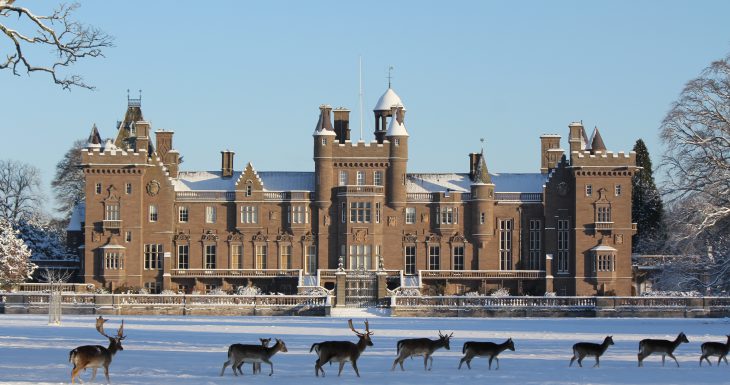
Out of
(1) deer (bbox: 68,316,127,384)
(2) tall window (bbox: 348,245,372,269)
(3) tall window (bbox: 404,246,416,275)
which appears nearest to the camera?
(1) deer (bbox: 68,316,127,384)

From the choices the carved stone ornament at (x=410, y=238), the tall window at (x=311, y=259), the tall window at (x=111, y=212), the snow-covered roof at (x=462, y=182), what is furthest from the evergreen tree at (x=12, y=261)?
the snow-covered roof at (x=462, y=182)

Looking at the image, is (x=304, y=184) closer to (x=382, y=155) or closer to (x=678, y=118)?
(x=382, y=155)

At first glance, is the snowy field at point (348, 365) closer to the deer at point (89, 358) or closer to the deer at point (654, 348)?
the deer at point (654, 348)

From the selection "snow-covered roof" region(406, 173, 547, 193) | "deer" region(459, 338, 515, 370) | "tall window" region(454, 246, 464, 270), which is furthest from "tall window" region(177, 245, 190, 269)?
"deer" region(459, 338, 515, 370)

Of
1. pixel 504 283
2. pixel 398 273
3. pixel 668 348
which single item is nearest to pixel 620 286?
pixel 504 283

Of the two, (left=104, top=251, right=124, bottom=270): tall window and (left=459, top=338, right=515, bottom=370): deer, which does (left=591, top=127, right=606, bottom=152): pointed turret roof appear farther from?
(left=459, top=338, right=515, bottom=370): deer

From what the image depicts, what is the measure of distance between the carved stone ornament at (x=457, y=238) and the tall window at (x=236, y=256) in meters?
11.7

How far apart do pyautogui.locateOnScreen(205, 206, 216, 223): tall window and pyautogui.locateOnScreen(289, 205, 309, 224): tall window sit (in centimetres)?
436

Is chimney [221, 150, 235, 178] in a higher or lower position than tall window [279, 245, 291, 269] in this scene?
higher

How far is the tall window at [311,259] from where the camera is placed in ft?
257

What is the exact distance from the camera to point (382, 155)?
7812 cm

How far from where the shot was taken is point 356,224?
77312 millimetres

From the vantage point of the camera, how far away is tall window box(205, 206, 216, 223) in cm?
7862

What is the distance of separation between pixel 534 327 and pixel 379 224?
2955 centimetres
